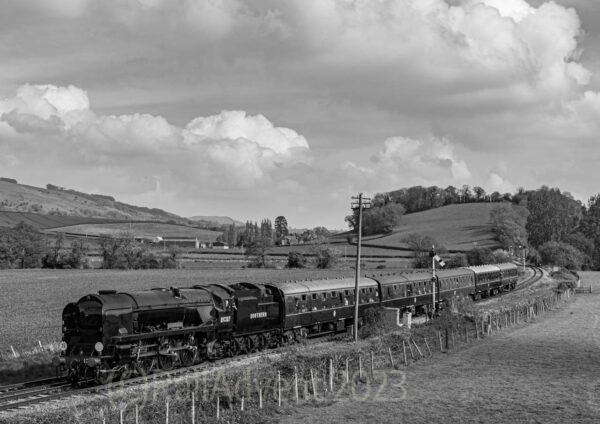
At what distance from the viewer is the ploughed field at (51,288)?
→ 47094 millimetres

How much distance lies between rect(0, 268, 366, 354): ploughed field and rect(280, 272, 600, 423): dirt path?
2407 centimetres

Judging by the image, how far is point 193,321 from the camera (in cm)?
3195

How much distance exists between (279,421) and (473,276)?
179ft

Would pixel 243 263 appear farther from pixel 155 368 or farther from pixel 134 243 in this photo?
pixel 155 368

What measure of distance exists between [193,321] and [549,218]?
14410cm

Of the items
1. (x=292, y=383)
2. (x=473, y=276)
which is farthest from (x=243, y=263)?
(x=292, y=383)

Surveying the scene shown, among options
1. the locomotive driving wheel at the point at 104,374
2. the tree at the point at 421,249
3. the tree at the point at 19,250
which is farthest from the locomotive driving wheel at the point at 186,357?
the tree at the point at 19,250

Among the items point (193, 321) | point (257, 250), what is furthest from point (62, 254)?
point (193, 321)

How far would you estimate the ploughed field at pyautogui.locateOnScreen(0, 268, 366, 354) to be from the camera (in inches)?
1854

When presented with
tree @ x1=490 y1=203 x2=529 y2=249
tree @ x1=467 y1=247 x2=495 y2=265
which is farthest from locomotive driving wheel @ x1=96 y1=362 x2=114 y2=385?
tree @ x1=490 y1=203 x2=529 y2=249

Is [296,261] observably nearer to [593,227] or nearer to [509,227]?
[509,227]

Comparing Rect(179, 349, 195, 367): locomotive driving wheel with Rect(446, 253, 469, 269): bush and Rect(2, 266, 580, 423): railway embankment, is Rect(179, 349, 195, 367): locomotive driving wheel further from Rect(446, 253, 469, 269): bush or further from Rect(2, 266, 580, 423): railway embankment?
Rect(446, 253, 469, 269): bush

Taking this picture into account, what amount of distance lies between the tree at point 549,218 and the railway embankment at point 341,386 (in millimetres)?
124931

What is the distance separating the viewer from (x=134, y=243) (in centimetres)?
13238
